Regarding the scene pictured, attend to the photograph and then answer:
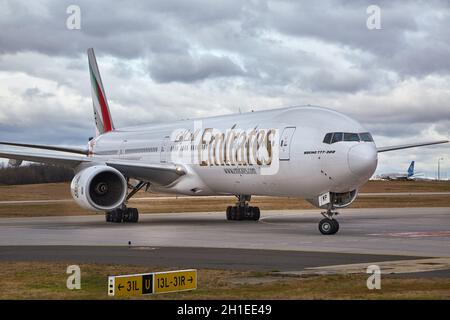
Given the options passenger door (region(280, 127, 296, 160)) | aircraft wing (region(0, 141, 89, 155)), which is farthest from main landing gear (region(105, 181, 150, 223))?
passenger door (region(280, 127, 296, 160))

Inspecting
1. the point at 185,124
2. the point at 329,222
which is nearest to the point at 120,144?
the point at 185,124

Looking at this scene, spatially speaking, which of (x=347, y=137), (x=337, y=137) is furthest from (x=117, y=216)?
(x=347, y=137)

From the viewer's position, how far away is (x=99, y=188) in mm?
33625

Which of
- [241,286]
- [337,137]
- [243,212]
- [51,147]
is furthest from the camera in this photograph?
[51,147]

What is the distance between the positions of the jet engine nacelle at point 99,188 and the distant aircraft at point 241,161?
0.04 meters

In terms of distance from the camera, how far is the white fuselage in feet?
88.3

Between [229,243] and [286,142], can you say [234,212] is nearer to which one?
[286,142]

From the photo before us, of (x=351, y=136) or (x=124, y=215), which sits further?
(x=124, y=215)

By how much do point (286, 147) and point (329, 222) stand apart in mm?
3605

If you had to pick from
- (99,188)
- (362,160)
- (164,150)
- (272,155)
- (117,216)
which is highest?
(164,150)

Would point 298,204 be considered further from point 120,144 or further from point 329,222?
point 329,222

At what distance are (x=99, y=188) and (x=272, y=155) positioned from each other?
8372 mm

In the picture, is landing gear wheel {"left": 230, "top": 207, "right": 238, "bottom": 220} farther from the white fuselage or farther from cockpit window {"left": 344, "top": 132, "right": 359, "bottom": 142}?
cockpit window {"left": 344, "top": 132, "right": 359, "bottom": 142}
